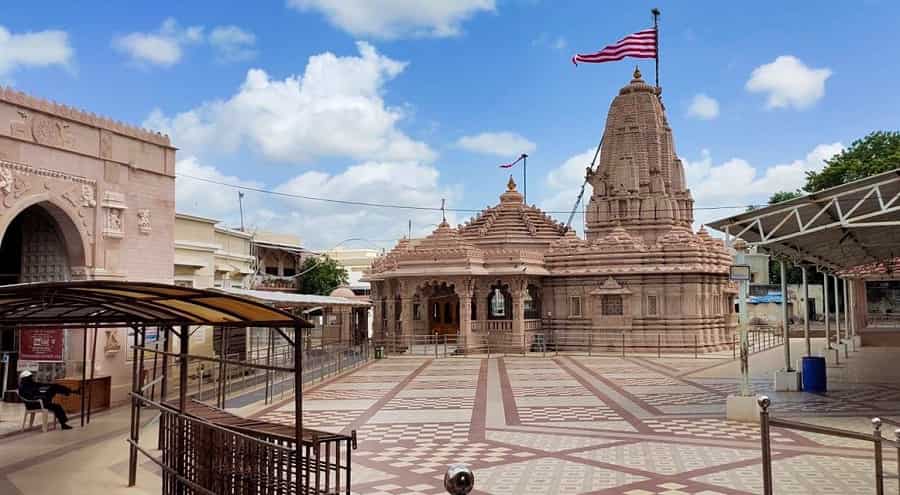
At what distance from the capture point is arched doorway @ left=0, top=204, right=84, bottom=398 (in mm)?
17047

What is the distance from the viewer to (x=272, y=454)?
616 centimetres

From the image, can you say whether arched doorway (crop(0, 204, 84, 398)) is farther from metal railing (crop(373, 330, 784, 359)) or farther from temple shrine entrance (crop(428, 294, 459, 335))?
temple shrine entrance (crop(428, 294, 459, 335))

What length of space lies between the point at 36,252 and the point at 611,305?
2246cm

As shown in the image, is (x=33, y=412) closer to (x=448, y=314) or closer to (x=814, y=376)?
(x=814, y=376)

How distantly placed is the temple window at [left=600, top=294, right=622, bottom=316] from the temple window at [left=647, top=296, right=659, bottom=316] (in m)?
1.17

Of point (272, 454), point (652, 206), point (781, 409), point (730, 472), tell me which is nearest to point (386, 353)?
point (652, 206)

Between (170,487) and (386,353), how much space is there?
23919 millimetres

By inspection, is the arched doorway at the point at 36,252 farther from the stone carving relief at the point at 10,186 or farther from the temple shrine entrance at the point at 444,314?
the temple shrine entrance at the point at 444,314

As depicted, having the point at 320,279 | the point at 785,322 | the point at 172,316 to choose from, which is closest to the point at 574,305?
the point at 785,322

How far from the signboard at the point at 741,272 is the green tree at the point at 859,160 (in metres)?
31.4

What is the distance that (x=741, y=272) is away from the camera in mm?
13531

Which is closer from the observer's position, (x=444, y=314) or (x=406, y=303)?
(x=406, y=303)

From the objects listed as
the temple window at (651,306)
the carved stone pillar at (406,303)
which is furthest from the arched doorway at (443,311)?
the temple window at (651,306)

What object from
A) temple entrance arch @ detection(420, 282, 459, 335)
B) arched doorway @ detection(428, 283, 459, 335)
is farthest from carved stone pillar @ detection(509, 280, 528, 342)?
arched doorway @ detection(428, 283, 459, 335)
